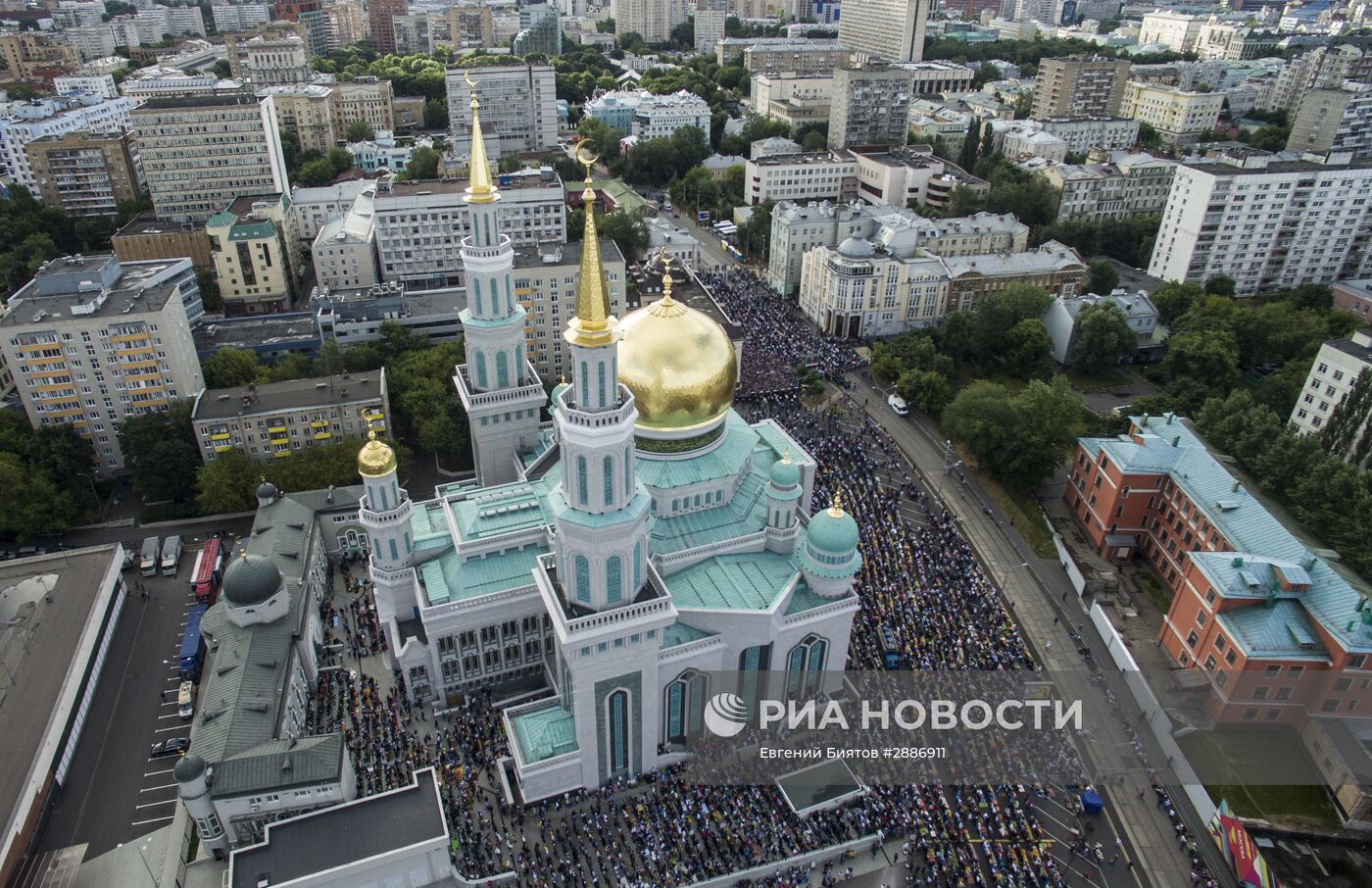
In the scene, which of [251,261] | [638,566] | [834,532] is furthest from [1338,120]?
[251,261]

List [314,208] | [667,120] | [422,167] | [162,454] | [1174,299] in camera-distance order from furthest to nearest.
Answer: [667,120] < [422,167] < [314,208] < [1174,299] < [162,454]

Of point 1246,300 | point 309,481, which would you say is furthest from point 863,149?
point 309,481

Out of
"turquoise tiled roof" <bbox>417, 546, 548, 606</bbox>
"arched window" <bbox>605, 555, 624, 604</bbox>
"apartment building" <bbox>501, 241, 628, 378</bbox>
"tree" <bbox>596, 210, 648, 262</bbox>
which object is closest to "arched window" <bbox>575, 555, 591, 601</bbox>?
"arched window" <bbox>605, 555, 624, 604</bbox>

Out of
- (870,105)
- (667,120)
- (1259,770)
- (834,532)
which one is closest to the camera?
(834,532)

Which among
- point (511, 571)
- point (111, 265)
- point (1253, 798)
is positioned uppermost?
point (111, 265)

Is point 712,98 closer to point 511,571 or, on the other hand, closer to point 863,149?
point 863,149

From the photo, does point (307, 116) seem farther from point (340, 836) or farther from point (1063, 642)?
point (1063, 642)

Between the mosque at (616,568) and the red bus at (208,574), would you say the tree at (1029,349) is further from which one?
the red bus at (208,574)
